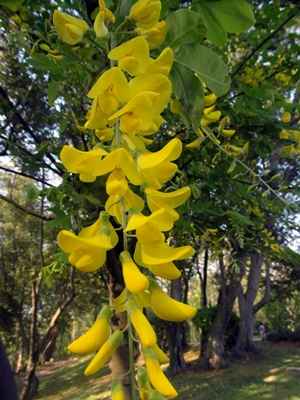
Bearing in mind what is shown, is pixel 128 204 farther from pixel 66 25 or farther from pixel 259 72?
pixel 259 72

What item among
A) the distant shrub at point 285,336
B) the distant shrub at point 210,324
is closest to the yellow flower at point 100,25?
the distant shrub at point 210,324

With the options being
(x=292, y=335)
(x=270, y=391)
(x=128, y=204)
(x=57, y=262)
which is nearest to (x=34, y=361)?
(x=270, y=391)

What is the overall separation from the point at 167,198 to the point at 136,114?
0.19 m

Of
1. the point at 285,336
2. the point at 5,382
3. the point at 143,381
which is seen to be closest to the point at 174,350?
the point at 285,336

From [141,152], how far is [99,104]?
14 centimetres

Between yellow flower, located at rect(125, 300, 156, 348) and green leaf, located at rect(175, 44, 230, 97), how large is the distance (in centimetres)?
58

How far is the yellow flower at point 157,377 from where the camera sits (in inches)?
23.0

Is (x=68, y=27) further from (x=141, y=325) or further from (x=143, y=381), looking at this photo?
(x=143, y=381)

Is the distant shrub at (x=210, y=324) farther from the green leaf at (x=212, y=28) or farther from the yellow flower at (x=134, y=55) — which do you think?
the yellow flower at (x=134, y=55)

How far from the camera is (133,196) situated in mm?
762

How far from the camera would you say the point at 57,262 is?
2293mm

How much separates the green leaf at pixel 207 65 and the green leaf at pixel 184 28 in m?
0.03

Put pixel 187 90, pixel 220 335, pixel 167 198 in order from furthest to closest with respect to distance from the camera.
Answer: pixel 220 335 < pixel 187 90 < pixel 167 198

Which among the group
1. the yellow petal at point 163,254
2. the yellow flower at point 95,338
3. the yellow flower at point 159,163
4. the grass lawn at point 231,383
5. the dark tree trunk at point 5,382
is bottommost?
the grass lawn at point 231,383
